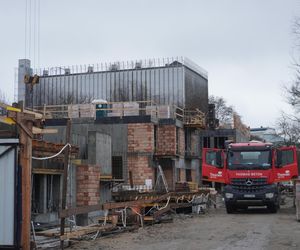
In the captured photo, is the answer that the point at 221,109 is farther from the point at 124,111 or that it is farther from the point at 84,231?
the point at 84,231

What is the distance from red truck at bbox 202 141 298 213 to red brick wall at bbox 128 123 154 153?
40.6 ft

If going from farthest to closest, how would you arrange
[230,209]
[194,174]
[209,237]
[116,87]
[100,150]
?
[116,87] < [194,174] < [100,150] < [230,209] < [209,237]

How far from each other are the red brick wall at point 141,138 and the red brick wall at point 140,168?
0.54m

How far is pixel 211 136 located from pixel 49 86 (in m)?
21.3

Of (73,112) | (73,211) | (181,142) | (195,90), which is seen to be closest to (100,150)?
(73,211)

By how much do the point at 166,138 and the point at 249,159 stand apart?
14458 millimetres

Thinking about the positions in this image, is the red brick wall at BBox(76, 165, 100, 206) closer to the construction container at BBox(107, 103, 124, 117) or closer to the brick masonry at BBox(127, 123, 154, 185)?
the brick masonry at BBox(127, 123, 154, 185)

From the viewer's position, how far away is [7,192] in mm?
10188

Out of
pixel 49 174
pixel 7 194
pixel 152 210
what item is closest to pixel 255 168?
pixel 152 210

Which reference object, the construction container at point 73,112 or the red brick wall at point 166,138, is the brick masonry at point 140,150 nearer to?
the red brick wall at point 166,138

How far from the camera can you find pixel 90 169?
18734mm

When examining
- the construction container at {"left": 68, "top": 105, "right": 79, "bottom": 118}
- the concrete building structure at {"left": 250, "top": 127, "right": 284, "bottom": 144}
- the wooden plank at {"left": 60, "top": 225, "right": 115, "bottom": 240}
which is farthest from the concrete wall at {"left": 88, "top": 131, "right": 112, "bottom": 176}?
the concrete building structure at {"left": 250, "top": 127, "right": 284, "bottom": 144}

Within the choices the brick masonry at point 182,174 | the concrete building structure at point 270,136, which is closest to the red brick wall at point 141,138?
the brick masonry at point 182,174

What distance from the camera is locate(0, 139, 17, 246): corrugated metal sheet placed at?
33.2 feet
